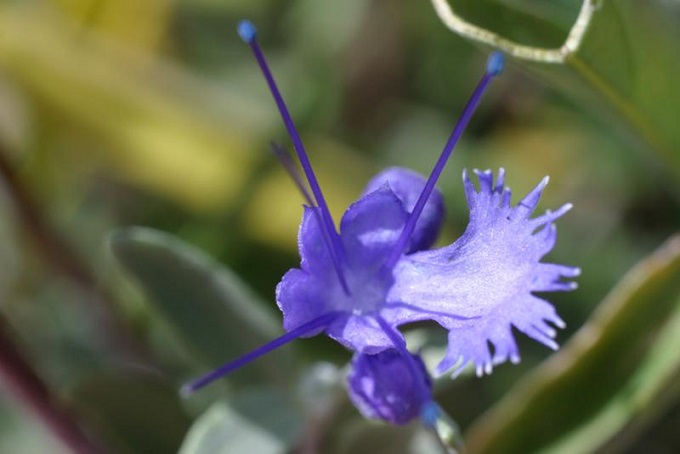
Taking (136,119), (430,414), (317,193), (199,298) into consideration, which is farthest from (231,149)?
(430,414)

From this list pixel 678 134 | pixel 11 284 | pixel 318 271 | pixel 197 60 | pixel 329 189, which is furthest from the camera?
pixel 197 60

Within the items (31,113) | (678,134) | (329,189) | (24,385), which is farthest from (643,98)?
(31,113)

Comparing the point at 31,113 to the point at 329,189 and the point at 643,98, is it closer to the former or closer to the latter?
the point at 329,189

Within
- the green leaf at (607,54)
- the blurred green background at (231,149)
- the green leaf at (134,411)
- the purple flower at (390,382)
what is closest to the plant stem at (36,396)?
the green leaf at (134,411)

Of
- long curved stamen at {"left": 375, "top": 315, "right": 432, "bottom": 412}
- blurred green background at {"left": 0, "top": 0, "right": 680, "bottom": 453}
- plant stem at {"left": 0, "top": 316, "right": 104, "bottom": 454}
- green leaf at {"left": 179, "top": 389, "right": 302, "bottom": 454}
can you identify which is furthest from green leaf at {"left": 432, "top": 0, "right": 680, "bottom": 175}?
plant stem at {"left": 0, "top": 316, "right": 104, "bottom": 454}

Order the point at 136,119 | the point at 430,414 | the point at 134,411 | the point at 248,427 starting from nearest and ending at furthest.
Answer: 1. the point at 430,414
2. the point at 248,427
3. the point at 134,411
4. the point at 136,119

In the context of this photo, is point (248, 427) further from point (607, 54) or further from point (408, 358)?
point (607, 54)
